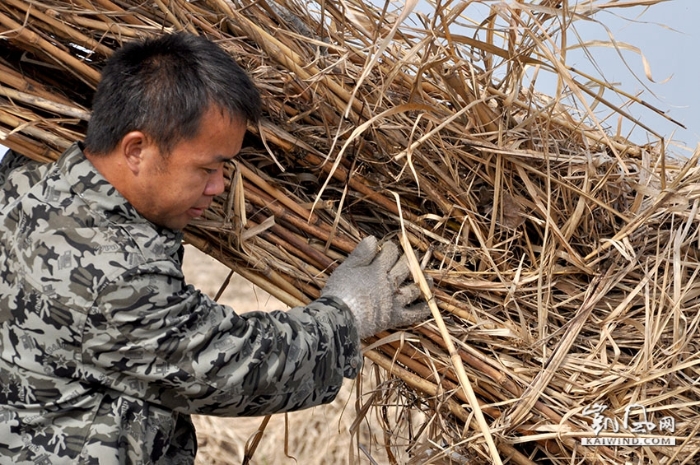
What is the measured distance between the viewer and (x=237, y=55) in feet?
5.24

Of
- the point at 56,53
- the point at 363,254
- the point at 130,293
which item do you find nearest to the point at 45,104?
the point at 56,53

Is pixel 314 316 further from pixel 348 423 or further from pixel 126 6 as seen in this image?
pixel 348 423

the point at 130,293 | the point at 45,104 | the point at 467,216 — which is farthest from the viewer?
the point at 467,216

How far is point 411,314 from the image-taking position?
5.25ft

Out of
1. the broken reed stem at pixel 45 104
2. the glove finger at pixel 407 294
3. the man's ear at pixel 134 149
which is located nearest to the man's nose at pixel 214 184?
the man's ear at pixel 134 149

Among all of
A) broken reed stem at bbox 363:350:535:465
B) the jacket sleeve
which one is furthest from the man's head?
broken reed stem at bbox 363:350:535:465

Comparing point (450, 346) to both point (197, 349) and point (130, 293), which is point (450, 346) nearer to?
point (197, 349)

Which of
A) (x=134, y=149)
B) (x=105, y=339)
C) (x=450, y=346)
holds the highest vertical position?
(x=134, y=149)

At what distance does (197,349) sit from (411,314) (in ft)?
1.50

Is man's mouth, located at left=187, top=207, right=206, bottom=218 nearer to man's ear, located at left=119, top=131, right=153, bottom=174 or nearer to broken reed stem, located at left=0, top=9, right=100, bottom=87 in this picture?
man's ear, located at left=119, top=131, right=153, bottom=174

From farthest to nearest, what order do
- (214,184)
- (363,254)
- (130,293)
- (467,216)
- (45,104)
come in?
1. (467,216)
2. (363,254)
3. (45,104)
4. (214,184)
5. (130,293)

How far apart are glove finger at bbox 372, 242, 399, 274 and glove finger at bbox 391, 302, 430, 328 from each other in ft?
0.25

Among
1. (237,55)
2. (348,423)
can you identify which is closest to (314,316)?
(237,55)

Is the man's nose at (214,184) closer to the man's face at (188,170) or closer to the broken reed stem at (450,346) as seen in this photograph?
the man's face at (188,170)
